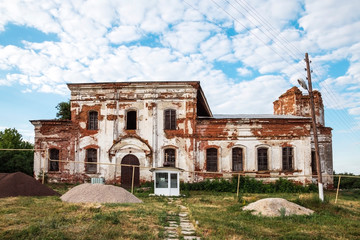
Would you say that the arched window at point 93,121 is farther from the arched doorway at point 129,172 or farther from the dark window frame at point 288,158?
the dark window frame at point 288,158

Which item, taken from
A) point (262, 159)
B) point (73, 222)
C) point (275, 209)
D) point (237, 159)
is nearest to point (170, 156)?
point (237, 159)

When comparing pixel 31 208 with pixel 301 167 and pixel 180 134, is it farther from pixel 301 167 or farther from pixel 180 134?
pixel 301 167

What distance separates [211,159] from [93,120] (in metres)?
8.55

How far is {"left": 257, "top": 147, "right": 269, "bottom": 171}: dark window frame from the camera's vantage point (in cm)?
2175

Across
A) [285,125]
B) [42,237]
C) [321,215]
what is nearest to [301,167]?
[285,125]

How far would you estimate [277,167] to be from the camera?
21.6m

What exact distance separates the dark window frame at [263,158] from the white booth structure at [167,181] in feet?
22.6

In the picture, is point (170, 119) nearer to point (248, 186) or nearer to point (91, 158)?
point (91, 158)

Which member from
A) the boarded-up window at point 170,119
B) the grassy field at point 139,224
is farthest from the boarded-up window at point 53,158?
the grassy field at point 139,224

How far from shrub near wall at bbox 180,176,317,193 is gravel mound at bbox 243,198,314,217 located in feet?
29.8

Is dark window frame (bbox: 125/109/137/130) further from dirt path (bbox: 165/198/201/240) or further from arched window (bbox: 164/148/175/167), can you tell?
dirt path (bbox: 165/198/201/240)

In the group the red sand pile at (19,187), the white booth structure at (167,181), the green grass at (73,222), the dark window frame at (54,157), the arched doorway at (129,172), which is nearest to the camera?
the green grass at (73,222)

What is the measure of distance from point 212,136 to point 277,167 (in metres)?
4.83

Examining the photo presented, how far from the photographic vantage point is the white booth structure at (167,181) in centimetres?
1736
